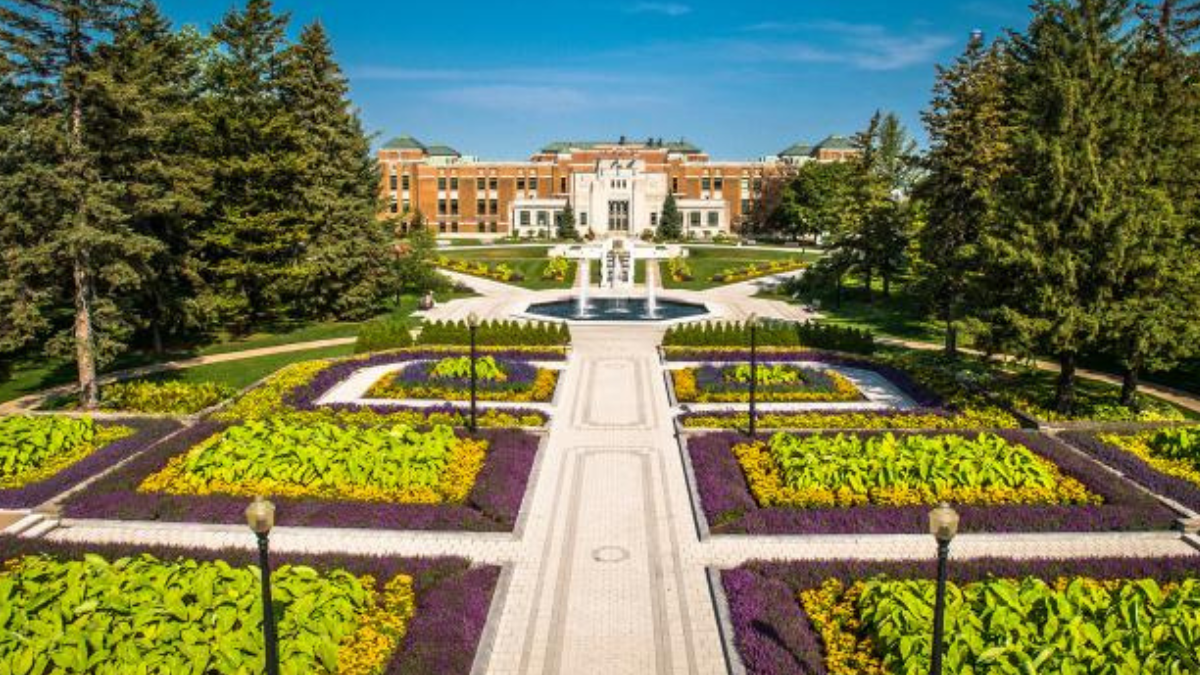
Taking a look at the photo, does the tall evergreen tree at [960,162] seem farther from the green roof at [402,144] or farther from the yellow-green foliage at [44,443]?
the green roof at [402,144]

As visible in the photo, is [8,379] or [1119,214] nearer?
[1119,214]

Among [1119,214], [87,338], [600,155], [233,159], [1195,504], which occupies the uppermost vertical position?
[600,155]

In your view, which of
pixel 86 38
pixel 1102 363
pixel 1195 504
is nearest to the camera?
pixel 1195 504

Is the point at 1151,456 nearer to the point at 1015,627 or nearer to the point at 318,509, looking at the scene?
the point at 1015,627

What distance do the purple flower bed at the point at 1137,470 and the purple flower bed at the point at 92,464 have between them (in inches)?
866

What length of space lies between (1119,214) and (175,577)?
21.1m

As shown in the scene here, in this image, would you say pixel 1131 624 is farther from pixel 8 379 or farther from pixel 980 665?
pixel 8 379

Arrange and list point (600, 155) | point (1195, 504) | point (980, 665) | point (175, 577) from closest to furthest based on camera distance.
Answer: point (980, 665) < point (175, 577) < point (1195, 504) < point (600, 155)

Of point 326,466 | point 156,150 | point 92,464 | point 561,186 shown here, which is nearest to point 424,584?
point 326,466

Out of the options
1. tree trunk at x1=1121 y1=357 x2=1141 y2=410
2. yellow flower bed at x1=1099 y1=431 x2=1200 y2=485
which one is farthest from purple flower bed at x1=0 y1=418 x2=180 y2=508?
tree trunk at x1=1121 y1=357 x2=1141 y2=410

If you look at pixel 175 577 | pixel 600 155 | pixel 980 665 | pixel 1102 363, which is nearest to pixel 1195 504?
pixel 980 665

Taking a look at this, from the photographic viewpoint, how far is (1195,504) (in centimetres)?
1562

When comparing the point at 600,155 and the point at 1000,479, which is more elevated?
the point at 600,155

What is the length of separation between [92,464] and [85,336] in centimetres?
601
